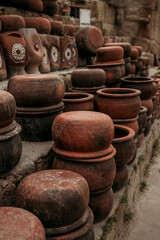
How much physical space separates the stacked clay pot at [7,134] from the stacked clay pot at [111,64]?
2141 millimetres

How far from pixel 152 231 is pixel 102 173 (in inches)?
44.8

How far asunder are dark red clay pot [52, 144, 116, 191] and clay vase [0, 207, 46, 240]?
2.13ft

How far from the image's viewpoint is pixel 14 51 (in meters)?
2.65

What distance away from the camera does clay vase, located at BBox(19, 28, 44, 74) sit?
289 centimetres

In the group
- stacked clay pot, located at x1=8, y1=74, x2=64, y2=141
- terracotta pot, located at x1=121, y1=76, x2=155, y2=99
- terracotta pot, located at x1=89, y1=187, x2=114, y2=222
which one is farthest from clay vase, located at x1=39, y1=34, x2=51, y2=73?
terracotta pot, located at x1=89, y1=187, x2=114, y2=222

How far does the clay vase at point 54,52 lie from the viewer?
3.67 metres

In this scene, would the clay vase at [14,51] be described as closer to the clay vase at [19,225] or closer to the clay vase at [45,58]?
the clay vase at [45,58]

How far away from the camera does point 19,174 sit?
4.91 ft

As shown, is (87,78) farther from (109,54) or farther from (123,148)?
(123,148)

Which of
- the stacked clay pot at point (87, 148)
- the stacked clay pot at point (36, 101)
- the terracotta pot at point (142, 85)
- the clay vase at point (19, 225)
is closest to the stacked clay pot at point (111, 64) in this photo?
the terracotta pot at point (142, 85)

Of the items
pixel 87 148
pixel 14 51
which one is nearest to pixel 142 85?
pixel 14 51

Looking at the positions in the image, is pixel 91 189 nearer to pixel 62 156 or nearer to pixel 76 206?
pixel 62 156

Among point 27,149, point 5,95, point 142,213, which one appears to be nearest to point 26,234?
point 5,95

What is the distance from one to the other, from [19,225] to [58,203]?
29cm
